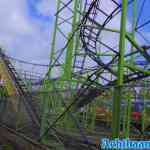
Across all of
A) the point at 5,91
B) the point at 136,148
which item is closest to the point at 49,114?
the point at 136,148

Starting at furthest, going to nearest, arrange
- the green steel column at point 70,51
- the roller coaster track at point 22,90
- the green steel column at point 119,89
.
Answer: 1. the green steel column at point 70,51
2. the roller coaster track at point 22,90
3. the green steel column at point 119,89

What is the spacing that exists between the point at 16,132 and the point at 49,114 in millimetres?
2766

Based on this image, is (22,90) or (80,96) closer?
(80,96)

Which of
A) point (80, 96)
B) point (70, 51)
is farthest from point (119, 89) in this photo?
point (70, 51)

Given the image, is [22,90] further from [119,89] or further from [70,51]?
[119,89]

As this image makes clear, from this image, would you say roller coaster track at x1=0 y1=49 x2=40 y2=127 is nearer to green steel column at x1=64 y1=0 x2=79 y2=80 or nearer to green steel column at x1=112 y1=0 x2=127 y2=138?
green steel column at x1=64 y1=0 x2=79 y2=80

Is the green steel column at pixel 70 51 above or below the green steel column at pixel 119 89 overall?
above

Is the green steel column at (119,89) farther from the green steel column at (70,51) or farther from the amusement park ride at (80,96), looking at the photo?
the green steel column at (70,51)

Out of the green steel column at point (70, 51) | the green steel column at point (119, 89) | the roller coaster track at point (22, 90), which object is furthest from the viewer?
the green steel column at point (70, 51)

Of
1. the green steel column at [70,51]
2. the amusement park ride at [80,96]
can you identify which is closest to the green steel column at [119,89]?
the amusement park ride at [80,96]

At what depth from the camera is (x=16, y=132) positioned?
11398 millimetres

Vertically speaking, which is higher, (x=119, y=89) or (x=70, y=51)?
(x=70, y=51)

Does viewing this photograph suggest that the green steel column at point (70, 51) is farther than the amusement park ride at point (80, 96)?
Yes

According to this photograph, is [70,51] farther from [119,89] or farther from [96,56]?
[119,89]
